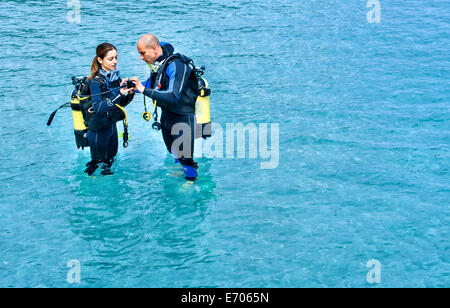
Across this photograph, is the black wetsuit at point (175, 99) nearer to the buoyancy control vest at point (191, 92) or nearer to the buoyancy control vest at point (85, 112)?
the buoyancy control vest at point (191, 92)

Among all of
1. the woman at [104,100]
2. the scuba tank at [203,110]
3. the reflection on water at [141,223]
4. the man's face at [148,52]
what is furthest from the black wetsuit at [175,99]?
the reflection on water at [141,223]

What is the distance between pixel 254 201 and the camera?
687cm

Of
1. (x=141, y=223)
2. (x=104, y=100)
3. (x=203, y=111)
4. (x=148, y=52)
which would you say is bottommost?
(x=141, y=223)

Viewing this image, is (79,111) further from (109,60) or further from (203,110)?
(203,110)

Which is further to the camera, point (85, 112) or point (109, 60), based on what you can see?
point (85, 112)

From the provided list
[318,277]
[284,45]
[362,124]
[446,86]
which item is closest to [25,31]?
[284,45]

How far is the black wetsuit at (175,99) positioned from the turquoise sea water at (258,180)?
86cm

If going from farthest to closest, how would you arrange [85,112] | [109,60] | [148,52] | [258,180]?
[258,180]
[85,112]
[109,60]
[148,52]

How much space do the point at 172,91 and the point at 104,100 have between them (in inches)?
37.4

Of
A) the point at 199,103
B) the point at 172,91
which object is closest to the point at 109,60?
the point at 172,91

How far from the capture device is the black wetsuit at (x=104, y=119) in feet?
20.6

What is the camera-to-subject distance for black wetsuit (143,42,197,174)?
6.00 m

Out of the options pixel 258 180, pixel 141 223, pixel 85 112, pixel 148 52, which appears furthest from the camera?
pixel 258 180

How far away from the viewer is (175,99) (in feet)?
19.8
